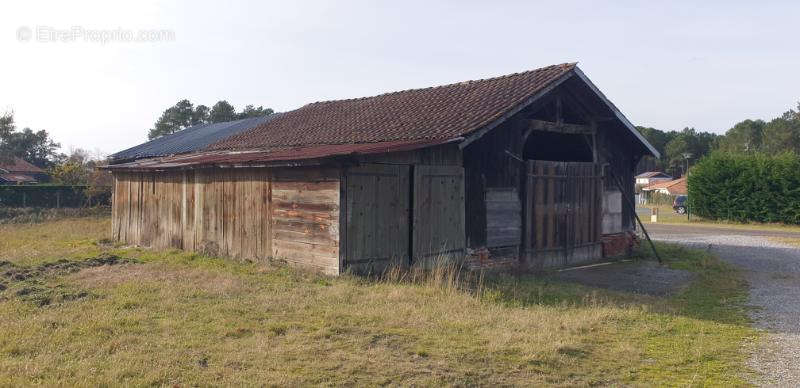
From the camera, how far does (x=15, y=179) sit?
5331cm

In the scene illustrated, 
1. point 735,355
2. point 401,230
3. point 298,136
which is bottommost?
point 735,355

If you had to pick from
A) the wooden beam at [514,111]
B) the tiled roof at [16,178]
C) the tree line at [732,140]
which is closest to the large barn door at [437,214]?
the wooden beam at [514,111]

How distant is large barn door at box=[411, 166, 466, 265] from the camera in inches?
459

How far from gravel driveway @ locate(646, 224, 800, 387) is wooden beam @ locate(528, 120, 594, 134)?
16.2 ft

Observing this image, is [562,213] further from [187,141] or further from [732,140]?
[732,140]

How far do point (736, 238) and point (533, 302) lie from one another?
1747cm

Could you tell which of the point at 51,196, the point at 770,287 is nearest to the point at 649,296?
the point at 770,287

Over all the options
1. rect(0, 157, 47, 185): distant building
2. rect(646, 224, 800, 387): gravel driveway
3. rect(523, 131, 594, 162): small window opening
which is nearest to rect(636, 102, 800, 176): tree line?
rect(646, 224, 800, 387): gravel driveway

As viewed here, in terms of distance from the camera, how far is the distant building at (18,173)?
162 ft

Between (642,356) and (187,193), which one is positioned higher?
(187,193)

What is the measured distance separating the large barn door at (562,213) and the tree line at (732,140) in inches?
1475

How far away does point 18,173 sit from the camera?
2232 inches

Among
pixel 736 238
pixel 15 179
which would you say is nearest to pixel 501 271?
pixel 736 238

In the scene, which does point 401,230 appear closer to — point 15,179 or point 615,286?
point 615,286
